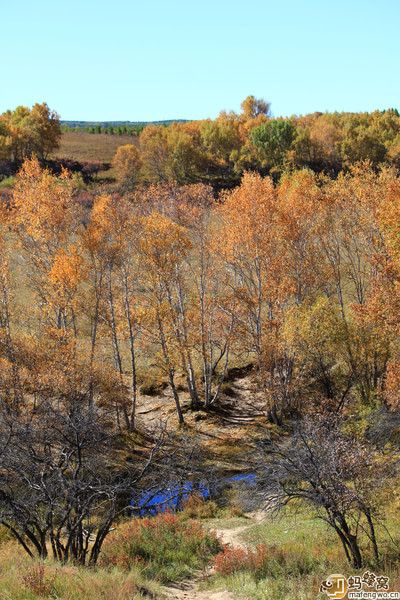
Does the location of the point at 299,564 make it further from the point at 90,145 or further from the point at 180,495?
the point at 90,145

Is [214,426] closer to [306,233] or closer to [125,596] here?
[306,233]

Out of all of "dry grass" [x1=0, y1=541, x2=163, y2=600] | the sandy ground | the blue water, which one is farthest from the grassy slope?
the blue water

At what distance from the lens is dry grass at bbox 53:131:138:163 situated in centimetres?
12581

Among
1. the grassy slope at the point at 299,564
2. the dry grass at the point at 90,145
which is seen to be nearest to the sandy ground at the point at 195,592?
the grassy slope at the point at 299,564

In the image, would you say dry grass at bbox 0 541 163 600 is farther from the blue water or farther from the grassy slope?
the blue water

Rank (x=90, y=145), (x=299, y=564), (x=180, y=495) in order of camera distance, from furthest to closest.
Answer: (x=90, y=145) < (x=180, y=495) < (x=299, y=564)

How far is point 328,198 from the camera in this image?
42.1m

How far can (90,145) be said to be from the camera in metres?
138

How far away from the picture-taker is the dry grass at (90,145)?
126 metres

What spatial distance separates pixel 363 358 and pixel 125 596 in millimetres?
25669

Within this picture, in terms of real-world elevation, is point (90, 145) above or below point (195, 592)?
above

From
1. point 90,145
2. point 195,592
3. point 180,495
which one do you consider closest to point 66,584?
point 195,592

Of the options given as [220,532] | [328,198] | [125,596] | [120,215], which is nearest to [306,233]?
[328,198]

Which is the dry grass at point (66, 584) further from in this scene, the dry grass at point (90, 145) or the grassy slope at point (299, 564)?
the dry grass at point (90, 145)
